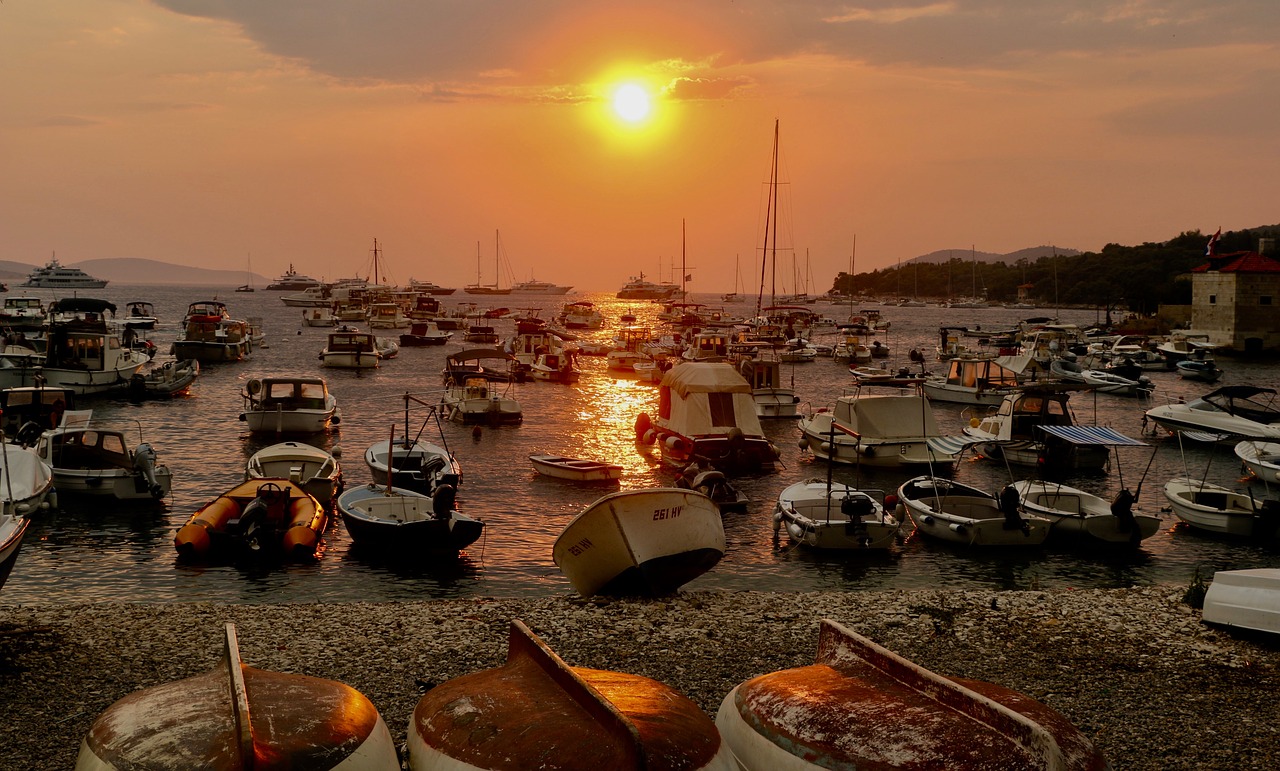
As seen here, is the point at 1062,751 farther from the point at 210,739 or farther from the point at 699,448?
the point at 699,448

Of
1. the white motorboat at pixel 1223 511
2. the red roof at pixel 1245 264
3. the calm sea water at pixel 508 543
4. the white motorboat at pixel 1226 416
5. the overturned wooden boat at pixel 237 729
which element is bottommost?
the calm sea water at pixel 508 543

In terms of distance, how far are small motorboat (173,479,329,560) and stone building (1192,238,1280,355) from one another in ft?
287

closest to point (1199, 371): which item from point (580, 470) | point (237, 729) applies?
point (580, 470)

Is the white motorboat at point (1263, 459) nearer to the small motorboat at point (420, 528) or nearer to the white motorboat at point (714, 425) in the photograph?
the white motorboat at point (714, 425)

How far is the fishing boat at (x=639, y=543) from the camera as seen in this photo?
17047 millimetres

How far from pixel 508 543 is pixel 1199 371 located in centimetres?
6511

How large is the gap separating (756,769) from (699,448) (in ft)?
91.7

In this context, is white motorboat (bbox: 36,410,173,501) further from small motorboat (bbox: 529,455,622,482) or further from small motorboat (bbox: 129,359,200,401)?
small motorboat (bbox: 129,359,200,401)

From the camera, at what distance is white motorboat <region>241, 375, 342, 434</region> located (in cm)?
4172

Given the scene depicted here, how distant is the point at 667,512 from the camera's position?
1738 cm

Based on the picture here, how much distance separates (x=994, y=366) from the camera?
56.2 m

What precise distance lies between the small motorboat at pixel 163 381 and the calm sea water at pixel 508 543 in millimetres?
1219

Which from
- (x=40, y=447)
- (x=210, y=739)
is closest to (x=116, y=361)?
(x=40, y=447)

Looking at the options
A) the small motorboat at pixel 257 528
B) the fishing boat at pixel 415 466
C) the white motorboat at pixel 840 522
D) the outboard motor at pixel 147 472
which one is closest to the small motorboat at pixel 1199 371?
the white motorboat at pixel 840 522
